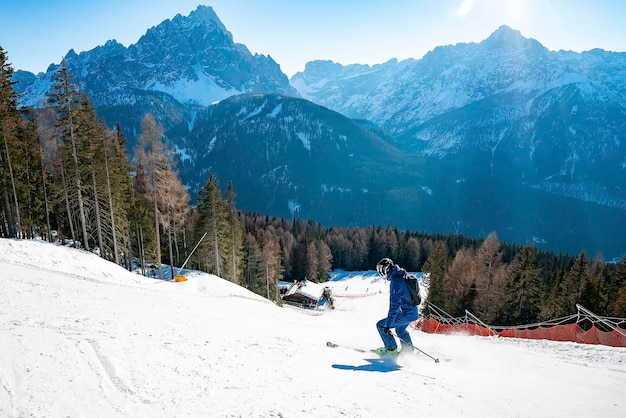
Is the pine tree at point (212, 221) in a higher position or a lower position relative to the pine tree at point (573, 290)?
higher

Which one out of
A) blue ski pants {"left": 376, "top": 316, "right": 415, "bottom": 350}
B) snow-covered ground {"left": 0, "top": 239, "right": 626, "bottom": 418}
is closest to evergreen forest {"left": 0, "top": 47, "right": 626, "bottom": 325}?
snow-covered ground {"left": 0, "top": 239, "right": 626, "bottom": 418}

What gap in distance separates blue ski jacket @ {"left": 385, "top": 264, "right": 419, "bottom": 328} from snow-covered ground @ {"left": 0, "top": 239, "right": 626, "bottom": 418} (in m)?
0.95

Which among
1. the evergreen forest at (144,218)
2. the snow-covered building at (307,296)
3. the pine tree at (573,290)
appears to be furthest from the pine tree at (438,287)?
the snow-covered building at (307,296)

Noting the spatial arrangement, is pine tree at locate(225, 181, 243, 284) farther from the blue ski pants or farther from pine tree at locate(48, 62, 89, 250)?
the blue ski pants

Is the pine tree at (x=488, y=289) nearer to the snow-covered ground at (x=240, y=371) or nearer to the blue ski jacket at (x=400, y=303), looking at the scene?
the snow-covered ground at (x=240, y=371)

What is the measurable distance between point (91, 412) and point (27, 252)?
16721 mm

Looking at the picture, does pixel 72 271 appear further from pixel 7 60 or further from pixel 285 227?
pixel 285 227

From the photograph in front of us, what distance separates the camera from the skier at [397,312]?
859 cm

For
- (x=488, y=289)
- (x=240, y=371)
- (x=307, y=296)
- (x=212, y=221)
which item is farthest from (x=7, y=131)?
(x=488, y=289)

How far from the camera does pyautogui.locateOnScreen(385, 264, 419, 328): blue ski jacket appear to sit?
857 centimetres

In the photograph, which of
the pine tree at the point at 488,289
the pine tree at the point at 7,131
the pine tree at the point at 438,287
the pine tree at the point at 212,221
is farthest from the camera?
the pine tree at the point at 438,287

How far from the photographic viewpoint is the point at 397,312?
28.4ft

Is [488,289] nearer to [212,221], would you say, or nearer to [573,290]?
[573,290]

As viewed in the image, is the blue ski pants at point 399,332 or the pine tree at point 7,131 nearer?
the blue ski pants at point 399,332
